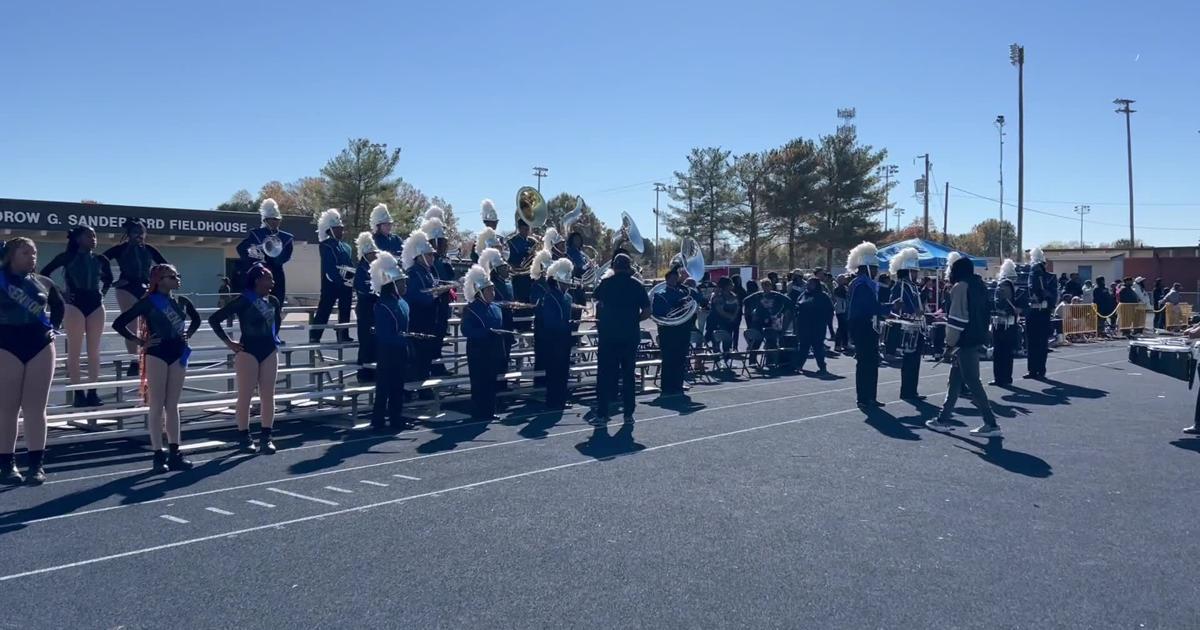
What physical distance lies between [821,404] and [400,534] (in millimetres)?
8362

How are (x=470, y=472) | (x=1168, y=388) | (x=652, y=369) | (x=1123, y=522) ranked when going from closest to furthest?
(x=1123, y=522) < (x=470, y=472) < (x=1168, y=388) < (x=652, y=369)

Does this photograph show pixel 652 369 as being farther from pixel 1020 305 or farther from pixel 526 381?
pixel 1020 305

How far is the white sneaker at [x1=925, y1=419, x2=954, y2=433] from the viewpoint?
11375mm

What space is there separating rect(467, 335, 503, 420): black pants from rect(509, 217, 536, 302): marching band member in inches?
105

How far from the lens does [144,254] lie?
11016mm

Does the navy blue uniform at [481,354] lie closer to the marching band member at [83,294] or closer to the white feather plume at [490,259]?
the white feather plume at [490,259]

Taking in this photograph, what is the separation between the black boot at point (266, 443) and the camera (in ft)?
31.8

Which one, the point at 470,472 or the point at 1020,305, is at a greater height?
the point at 1020,305

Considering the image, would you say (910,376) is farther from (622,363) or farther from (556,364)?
(556,364)

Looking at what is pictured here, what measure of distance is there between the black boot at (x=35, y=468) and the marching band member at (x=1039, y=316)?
Result: 14972 millimetres

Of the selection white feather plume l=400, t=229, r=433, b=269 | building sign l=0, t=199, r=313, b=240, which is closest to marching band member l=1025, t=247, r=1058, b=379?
white feather plume l=400, t=229, r=433, b=269

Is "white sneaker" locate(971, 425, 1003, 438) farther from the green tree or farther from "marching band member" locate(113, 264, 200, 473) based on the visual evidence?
the green tree

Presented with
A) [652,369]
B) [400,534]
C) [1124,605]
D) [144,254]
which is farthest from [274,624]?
[652,369]

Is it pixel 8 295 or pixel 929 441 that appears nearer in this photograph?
pixel 8 295
